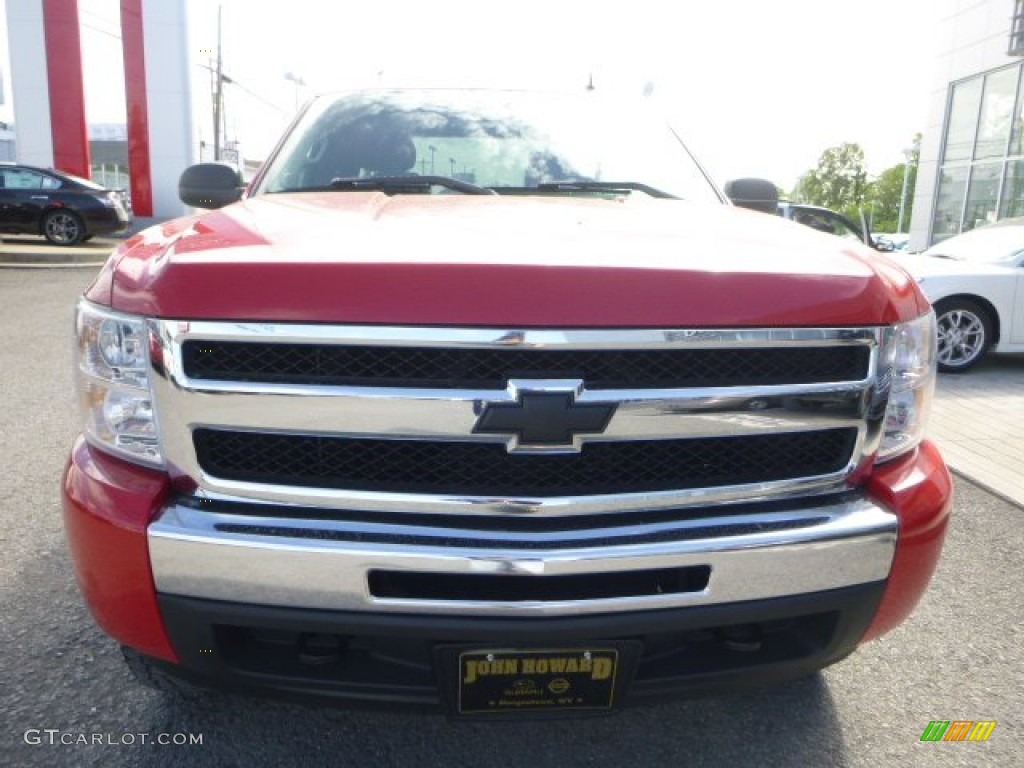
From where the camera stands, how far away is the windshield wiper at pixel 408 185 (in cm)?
253

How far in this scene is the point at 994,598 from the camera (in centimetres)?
298

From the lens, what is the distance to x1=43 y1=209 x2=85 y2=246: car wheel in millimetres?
15602

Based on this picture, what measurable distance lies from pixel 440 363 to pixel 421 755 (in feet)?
3.55

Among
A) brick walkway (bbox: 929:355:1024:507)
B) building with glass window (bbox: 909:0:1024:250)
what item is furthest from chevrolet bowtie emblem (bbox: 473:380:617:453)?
building with glass window (bbox: 909:0:1024:250)

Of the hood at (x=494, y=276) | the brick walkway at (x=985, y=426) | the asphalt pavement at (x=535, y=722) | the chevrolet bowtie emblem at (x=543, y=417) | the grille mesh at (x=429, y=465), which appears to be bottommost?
the brick walkway at (x=985, y=426)

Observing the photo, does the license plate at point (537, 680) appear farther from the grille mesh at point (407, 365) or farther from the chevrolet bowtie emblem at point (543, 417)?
the grille mesh at point (407, 365)

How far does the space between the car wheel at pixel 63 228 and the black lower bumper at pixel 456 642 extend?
16446 mm

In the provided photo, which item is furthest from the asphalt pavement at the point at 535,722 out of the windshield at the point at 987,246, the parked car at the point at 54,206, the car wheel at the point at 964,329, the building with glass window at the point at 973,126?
the building with glass window at the point at 973,126

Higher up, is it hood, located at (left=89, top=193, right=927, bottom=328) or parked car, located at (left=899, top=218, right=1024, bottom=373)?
hood, located at (left=89, top=193, right=927, bottom=328)

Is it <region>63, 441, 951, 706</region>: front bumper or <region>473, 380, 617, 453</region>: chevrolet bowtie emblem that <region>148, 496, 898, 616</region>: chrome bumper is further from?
<region>473, 380, 617, 453</region>: chevrolet bowtie emblem

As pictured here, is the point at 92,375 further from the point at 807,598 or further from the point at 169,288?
the point at 807,598

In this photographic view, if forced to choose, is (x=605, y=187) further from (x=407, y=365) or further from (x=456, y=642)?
(x=456, y=642)

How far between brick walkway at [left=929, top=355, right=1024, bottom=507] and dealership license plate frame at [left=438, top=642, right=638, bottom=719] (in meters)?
3.28

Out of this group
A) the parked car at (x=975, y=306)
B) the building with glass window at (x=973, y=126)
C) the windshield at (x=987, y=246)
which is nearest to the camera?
the parked car at (x=975, y=306)
